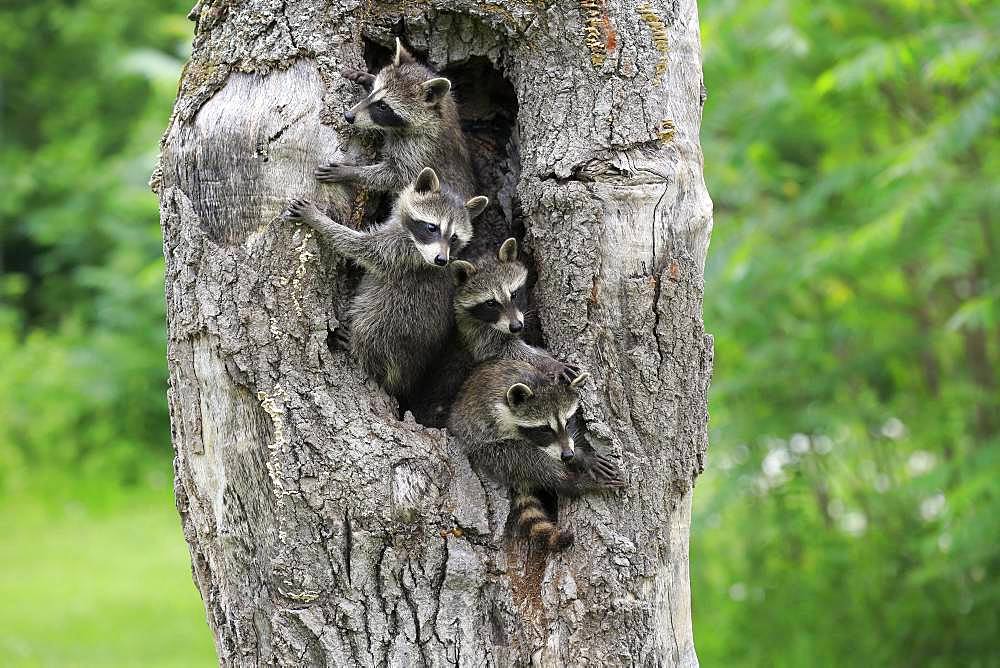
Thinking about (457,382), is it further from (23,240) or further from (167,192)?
(23,240)

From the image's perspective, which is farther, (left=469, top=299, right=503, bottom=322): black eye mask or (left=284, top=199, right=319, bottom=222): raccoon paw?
(left=469, top=299, right=503, bottom=322): black eye mask

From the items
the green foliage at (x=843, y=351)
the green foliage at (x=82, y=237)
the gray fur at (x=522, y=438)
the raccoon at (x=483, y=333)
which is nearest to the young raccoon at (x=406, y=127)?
the raccoon at (x=483, y=333)

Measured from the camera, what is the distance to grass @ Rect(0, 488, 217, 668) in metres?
9.04

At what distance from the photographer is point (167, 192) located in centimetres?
360

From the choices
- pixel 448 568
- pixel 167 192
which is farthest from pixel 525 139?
pixel 448 568

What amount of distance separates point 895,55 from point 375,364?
3.56 meters

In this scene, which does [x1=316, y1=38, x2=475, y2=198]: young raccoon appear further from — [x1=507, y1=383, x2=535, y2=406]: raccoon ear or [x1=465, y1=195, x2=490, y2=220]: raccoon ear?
[x1=507, y1=383, x2=535, y2=406]: raccoon ear

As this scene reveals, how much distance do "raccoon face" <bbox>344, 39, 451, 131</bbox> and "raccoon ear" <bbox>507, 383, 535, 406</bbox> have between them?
3.05 ft

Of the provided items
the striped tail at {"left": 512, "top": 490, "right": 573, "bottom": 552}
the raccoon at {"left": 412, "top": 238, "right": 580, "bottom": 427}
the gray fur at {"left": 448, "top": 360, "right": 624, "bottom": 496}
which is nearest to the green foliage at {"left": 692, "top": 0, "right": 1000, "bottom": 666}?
the raccoon at {"left": 412, "top": 238, "right": 580, "bottom": 427}

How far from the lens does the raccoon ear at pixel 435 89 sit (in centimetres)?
388

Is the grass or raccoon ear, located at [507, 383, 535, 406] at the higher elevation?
the grass

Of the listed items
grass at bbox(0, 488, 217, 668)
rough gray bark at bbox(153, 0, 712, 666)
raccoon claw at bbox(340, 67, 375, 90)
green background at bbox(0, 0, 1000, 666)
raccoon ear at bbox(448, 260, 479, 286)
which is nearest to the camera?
rough gray bark at bbox(153, 0, 712, 666)

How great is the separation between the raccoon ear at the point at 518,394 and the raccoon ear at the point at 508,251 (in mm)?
426

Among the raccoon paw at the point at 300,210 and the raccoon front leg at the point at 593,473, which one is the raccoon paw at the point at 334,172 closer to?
the raccoon paw at the point at 300,210
